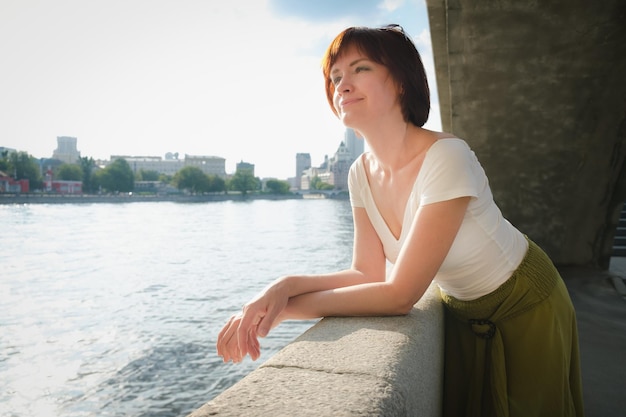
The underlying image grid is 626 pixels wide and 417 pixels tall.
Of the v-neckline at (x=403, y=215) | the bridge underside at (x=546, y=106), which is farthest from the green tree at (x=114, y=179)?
the v-neckline at (x=403, y=215)

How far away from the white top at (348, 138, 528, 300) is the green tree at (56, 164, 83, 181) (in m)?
79.8

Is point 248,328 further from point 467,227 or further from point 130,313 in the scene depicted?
point 130,313

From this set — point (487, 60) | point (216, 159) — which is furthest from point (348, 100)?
point (216, 159)

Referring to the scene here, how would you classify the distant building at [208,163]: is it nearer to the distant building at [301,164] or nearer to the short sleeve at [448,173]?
the distant building at [301,164]

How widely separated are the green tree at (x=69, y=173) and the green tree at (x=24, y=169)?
703 centimetres

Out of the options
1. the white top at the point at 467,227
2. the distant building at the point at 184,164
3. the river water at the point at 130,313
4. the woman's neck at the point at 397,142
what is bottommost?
the river water at the point at 130,313

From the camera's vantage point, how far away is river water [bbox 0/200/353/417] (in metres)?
7.85

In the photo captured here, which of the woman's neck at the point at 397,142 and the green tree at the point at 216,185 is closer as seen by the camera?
the woman's neck at the point at 397,142

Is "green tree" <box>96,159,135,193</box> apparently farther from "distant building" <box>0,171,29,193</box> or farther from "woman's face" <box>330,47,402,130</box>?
"woman's face" <box>330,47,402,130</box>

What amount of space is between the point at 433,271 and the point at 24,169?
236 ft

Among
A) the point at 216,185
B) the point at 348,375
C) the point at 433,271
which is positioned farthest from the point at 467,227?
the point at 216,185

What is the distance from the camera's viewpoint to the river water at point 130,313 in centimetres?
785

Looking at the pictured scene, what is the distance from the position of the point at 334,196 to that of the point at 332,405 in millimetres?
90949

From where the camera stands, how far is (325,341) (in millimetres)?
1014
